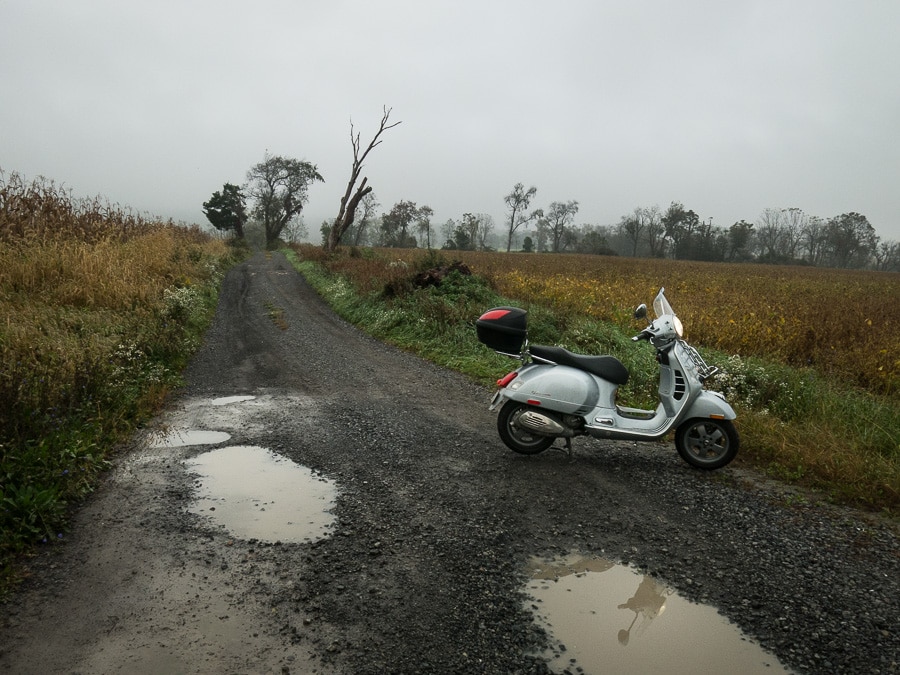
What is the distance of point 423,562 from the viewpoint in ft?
11.1

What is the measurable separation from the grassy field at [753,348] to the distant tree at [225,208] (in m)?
36.6

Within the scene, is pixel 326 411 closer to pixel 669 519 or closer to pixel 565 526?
pixel 565 526

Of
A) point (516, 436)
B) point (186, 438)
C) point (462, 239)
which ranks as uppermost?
point (462, 239)

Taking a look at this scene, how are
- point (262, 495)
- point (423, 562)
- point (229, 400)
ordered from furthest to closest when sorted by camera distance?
point (229, 400)
point (262, 495)
point (423, 562)

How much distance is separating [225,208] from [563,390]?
171 ft

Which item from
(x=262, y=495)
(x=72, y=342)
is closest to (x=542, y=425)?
(x=262, y=495)

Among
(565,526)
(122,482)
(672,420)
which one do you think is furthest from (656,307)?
(122,482)

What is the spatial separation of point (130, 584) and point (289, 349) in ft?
24.6

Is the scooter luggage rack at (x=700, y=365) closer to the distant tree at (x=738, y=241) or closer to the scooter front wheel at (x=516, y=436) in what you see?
the scooter front wheel at (x=516, y=436)

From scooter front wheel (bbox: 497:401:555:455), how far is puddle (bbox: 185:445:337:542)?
1735mm

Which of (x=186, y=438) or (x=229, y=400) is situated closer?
(x=186, y=438)

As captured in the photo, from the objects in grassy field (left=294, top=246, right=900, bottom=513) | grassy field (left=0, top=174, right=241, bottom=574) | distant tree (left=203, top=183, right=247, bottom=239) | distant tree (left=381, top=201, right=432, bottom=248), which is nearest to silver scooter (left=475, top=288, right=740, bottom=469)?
grassy field (left=294, top=246, right=900, bottom=513)

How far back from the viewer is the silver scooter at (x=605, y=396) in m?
4.95

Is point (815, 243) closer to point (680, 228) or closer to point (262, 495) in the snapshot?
point (680, 228)
